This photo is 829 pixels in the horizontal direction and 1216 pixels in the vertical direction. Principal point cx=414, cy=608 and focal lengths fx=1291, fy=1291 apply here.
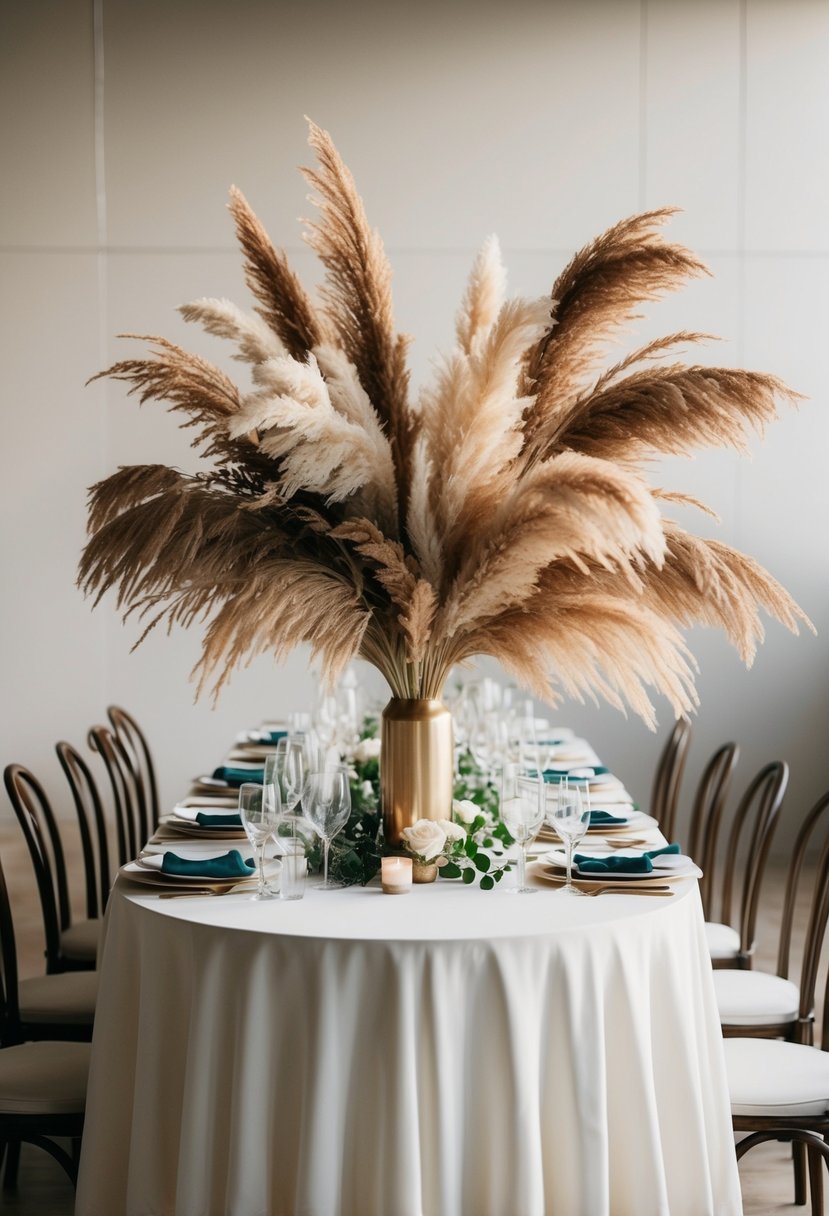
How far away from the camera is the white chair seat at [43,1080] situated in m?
2.29

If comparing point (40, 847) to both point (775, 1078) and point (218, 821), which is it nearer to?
point (218, 821)

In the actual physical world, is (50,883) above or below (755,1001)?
above

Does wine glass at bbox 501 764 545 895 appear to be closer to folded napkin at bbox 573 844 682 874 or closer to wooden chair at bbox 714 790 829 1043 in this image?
folded napkin at bbox 573 844 682 874

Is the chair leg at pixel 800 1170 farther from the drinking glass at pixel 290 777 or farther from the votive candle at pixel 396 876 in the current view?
the drinking glass at pixel 290 777

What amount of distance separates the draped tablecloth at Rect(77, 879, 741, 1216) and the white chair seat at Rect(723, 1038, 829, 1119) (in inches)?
10.4

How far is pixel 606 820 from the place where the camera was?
2.90 meters

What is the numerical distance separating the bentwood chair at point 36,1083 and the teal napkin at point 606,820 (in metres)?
1.17

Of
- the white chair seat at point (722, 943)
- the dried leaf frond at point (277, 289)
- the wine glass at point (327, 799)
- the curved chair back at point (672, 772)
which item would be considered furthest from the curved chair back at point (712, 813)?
the dried leaf frond at point (277, 289)

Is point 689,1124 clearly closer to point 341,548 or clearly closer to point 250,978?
point 250,978

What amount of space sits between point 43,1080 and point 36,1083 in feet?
0.05

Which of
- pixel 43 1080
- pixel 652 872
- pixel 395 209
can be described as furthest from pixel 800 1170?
pixel 395 209

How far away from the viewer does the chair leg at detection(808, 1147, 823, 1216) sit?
2.40m

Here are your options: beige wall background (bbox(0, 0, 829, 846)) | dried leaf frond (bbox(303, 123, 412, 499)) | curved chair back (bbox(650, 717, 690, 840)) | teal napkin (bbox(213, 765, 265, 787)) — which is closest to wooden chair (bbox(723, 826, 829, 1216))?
dried leaf frond (bbox(303, 123, 412, 499))

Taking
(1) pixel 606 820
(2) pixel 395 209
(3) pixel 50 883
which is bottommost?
(3) pixel 50 883
